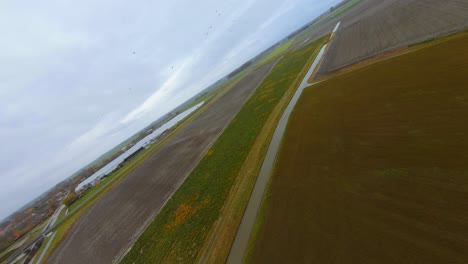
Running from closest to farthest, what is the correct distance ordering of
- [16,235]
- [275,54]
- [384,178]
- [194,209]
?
1. [384,178]
2. [194,209]
3. [16,235]
4. [275,54]

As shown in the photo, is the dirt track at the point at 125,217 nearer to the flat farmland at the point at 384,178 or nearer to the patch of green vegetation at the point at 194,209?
the patch of green vegetation at the point at 194,209

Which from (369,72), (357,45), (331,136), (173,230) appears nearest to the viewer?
(331,136)

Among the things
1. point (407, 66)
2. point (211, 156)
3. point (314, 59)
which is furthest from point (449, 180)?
point (314, 59)

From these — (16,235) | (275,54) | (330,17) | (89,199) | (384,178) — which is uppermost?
(330,17)

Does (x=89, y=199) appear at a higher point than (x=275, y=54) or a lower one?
lower

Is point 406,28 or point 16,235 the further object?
point 16,235

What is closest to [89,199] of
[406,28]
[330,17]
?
[406,28]

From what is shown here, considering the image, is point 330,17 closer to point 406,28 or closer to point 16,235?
point 406,28

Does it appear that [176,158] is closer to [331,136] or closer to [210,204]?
[210,204]

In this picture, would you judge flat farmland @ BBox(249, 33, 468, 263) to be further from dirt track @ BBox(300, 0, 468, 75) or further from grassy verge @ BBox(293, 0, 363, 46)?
grassy verge @ BBox(293, 0, 363, 46)
